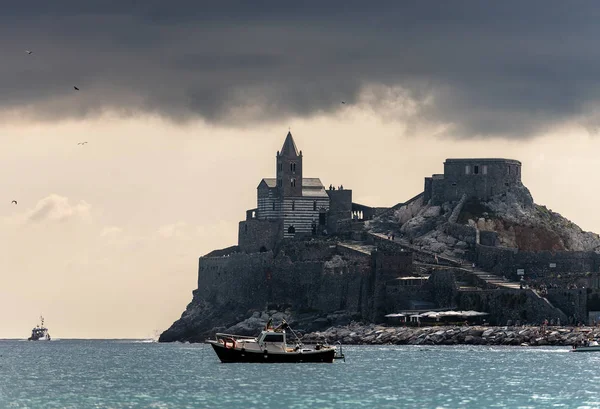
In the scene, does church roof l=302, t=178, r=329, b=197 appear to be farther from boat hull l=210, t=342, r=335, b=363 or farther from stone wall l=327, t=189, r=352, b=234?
boat hull l=210, t=342, r=335, b=363

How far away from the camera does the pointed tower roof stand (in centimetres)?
16600

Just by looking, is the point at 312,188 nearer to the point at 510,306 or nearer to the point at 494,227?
the point at 494,227

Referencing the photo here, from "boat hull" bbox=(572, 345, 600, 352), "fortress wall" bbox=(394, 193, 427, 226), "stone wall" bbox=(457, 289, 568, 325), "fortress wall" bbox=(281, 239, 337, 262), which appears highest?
"fortress wall" bbox=(394, 193, 427, 226)

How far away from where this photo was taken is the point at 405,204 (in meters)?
168

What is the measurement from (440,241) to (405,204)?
476 inches

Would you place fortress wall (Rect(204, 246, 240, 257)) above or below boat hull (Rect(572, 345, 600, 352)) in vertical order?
above

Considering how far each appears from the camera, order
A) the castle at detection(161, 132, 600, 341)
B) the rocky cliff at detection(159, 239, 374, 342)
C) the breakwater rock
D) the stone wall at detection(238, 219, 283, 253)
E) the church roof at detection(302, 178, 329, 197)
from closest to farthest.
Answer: the breakwater rock, the castle at detection(161, 132, 600, 341), the rocky cliff at detection(159, 239, 374, 342), the stone wall at detection(238, 219, 283, 253), the church roof at detection(302, 178, 329, 197)

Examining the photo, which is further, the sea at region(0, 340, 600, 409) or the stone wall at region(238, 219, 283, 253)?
the stone wall at region(238, 219, 283, 253)

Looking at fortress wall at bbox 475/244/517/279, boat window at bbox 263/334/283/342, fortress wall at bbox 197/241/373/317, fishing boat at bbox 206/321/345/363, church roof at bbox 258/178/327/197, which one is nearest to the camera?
fishing boat at bbox 206/321/345/363

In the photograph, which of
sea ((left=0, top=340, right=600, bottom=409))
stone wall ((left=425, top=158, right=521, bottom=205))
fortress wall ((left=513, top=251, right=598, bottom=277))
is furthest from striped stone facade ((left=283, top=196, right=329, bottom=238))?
sea ((left=0, top=340, right=600, bottom=409))

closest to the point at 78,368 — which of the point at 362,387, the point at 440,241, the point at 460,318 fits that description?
the point at 362,387

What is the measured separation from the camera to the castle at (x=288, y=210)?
538 feet

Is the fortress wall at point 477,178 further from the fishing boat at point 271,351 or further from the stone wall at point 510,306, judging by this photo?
the fishing boat at point 271,351

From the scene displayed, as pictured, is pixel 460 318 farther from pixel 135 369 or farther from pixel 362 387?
pixel 362 387
